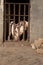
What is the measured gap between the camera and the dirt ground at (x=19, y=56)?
7555 millimetres

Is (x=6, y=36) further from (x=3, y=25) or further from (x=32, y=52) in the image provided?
(x=32, y=52)

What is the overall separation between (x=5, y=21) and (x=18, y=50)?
1762 millimetres

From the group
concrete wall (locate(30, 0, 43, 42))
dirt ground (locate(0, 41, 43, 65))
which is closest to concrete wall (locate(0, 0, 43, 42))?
concrete wall (locate(30, 0, 43, 42))

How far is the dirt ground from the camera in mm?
7555

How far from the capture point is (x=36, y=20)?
33.9 feet

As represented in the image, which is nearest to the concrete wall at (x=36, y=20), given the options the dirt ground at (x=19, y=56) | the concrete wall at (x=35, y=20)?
the concrete wall at (x=35, y=20)

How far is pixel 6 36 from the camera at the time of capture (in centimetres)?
1082

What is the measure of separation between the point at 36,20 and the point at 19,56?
2514 mm

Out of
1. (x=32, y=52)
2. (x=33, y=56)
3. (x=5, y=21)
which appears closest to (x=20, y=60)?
(x=33, y=56)

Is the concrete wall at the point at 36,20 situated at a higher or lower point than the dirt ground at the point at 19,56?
higher

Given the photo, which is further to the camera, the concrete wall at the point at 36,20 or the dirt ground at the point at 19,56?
the concrete wall at the point at 36,20

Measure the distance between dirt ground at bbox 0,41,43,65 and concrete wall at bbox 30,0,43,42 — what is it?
2.35ft

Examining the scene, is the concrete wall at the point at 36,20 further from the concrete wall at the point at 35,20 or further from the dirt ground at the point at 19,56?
→ the dirt ground at the point at 19,56

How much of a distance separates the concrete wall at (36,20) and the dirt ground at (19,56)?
2.35 ft
